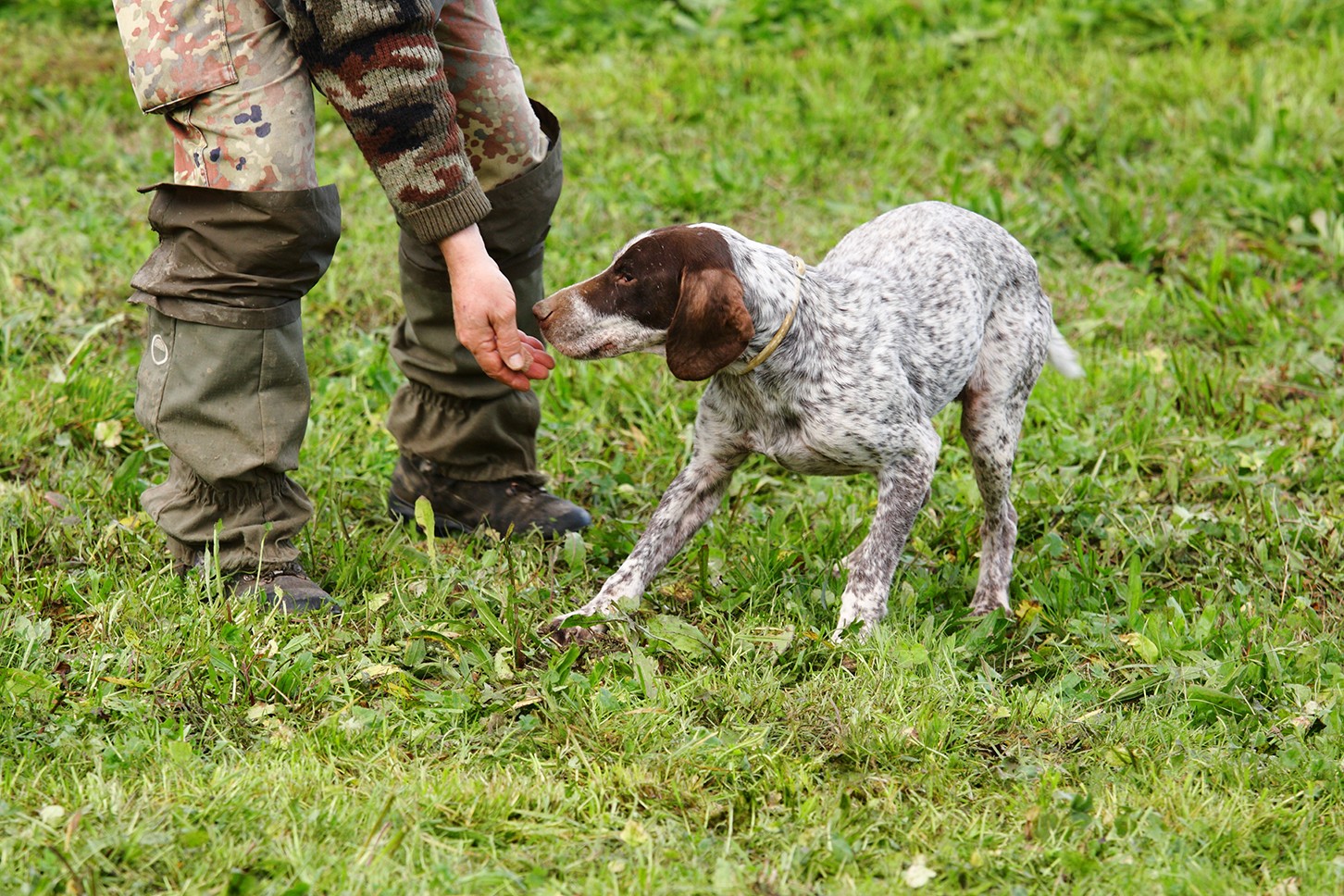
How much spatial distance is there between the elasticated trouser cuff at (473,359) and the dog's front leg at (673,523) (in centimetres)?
67

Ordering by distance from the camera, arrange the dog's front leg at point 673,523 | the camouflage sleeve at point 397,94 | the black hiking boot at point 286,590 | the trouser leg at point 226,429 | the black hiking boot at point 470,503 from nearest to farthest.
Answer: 1. the camouflage sleeve at point 397,94
2. the trouser leg at point 226,429
3. the black hiking boot at point 286,590
4. the dog's front leg at point 673,523
5. the black hiking boot at point 470,503

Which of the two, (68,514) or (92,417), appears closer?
(68,514)

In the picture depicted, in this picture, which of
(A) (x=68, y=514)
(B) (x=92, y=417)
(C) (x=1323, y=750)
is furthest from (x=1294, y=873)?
(B) (x=92, y=417)

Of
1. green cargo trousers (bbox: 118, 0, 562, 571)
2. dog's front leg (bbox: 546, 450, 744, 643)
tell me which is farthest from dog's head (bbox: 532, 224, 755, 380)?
green cargo trousers (bbox: 118, 0, 562, 571)

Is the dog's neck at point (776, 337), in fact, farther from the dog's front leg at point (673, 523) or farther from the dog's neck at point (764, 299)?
the dog's front leg at point (673, 523)

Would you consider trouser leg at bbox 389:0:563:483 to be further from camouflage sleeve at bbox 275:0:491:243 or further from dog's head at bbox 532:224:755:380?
dog's head at bbox 532:224:755:380

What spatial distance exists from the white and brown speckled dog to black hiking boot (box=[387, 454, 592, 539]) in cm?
59

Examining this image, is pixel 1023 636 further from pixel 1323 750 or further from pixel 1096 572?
pixel 1323 750

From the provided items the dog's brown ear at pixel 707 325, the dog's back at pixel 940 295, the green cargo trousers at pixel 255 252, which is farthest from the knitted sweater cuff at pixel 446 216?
the dog's back at pixel 940 295

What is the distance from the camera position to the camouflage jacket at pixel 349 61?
9.50 ft

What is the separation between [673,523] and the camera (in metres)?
3.51

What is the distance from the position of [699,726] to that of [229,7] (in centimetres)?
185

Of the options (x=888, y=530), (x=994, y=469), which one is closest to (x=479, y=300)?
(x=888, y=530)

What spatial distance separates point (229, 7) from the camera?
295cm
